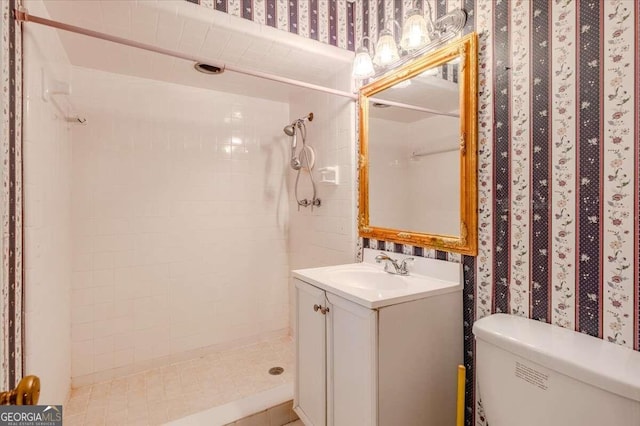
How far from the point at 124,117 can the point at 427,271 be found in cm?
221

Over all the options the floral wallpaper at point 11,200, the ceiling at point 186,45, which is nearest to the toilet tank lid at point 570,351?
the floral wallpaper at point 11,200

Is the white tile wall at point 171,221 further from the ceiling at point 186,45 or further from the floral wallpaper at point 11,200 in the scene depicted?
the floral wallpaper at point 11,200

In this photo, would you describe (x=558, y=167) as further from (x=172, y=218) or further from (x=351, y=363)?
(x=172, y=218)

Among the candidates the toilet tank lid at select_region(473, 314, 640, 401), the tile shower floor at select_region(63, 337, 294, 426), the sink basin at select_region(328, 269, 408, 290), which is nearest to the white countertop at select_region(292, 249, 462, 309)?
the sink basin at select_region(328, 269, 408, 290)

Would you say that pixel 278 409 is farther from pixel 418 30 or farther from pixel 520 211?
pixel 418 30

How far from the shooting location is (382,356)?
3.79 ft

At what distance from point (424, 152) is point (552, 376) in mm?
1032

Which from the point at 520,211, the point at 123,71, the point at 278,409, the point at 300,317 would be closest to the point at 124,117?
the point at 123,71

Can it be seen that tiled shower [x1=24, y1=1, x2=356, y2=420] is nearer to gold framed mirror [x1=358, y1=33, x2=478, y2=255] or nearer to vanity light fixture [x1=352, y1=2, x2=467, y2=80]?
gold framed mirror [x1=358, y1=33, x2=478, y2=255]

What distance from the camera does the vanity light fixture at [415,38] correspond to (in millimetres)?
1387

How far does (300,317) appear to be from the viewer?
1.60m

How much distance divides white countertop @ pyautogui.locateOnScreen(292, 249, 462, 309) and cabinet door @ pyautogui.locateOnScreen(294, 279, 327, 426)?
0.28 feet

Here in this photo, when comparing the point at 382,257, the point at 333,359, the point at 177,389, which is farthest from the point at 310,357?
the point at 177,389

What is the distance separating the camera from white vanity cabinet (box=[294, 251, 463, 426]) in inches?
45.7
